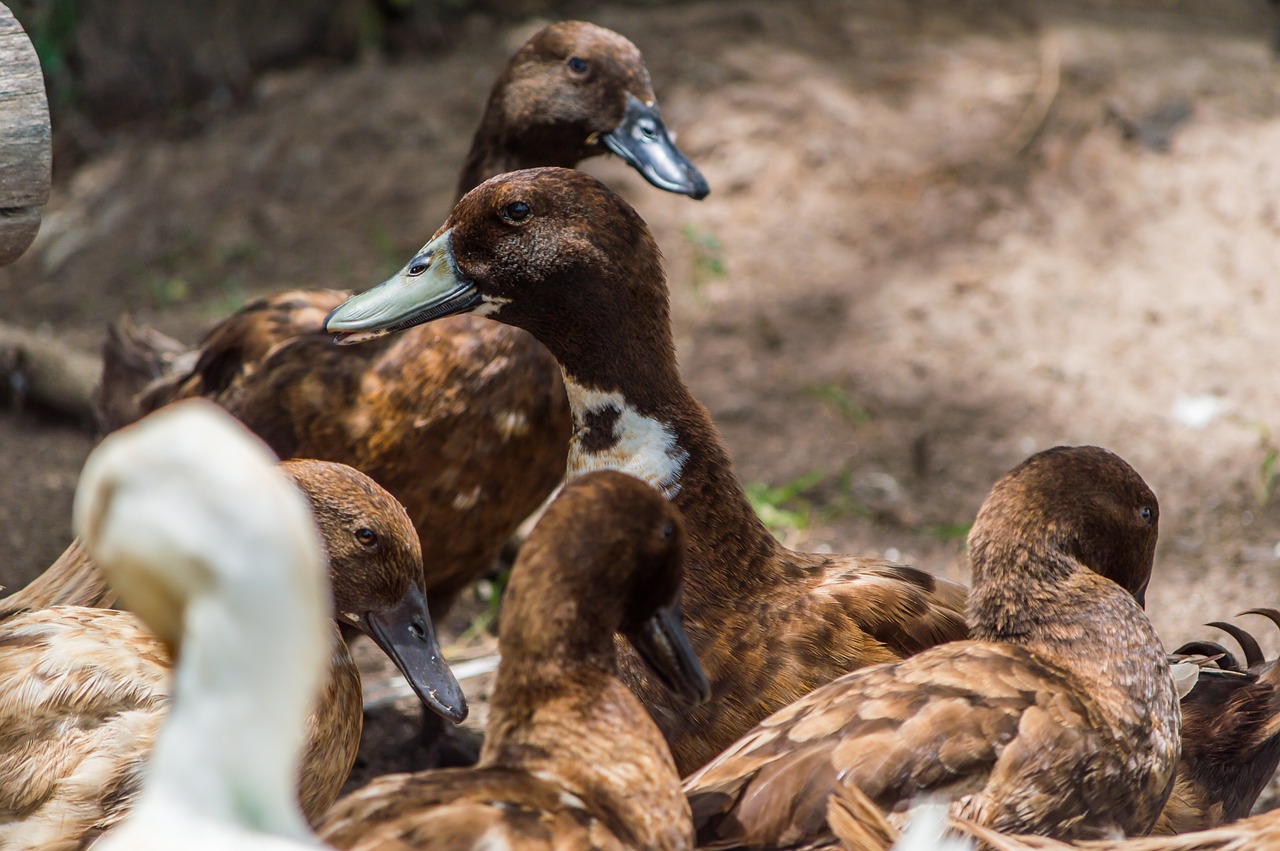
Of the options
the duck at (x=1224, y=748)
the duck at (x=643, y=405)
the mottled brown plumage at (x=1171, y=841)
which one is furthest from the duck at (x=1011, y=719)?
the duck at (x=1224, y=748)

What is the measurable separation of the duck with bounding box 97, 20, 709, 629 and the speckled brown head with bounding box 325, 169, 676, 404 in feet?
1.64

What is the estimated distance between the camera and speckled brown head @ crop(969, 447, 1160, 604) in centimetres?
279

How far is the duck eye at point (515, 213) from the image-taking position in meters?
2.98

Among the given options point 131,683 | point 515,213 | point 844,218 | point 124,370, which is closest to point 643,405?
point 515,213

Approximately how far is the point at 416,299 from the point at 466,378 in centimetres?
53

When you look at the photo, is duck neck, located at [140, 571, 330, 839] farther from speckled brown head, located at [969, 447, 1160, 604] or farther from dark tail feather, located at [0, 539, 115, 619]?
dark tail feather, located at [0, 539, 115, 619]

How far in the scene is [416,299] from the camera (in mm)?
3064

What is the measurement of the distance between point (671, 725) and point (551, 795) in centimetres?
72

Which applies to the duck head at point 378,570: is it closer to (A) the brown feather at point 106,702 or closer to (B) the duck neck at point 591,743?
(A) the brown feather at point 106,702

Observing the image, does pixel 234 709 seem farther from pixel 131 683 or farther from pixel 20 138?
pixel 20 138

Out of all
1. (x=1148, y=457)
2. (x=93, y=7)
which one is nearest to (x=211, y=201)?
(x=93, y=7)

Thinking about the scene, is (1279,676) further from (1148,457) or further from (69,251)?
(69,251)

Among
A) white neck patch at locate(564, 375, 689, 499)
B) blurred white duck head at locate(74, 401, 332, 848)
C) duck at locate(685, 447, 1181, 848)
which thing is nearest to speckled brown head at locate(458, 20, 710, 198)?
white neck patch at locate(564, 375, 689, 499)

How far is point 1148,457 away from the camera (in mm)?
5020
